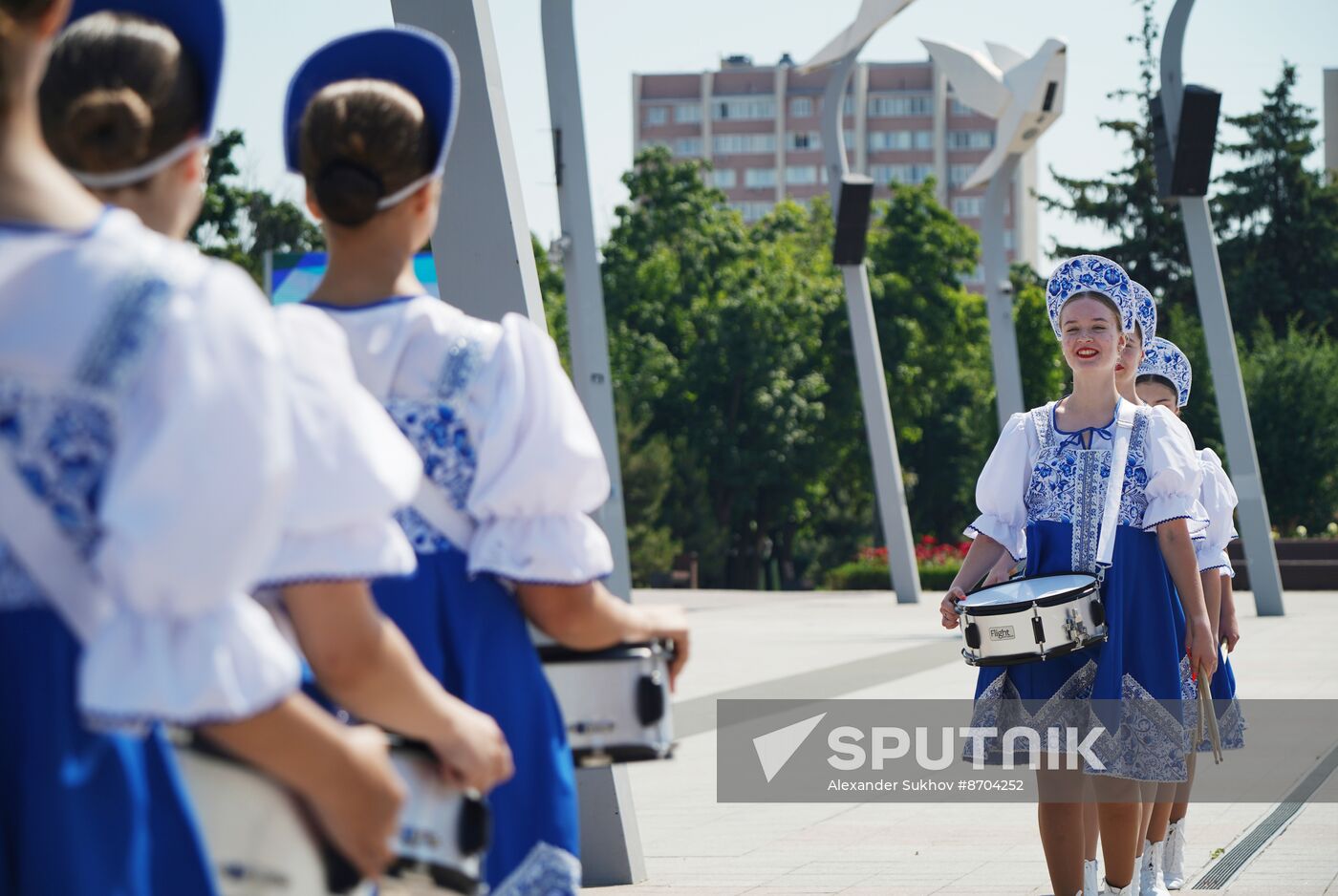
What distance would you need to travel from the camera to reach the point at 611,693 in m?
3.03

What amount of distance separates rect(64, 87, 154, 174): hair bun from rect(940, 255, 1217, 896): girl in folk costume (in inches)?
163

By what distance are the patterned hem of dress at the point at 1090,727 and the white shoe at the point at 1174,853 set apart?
2.64ft

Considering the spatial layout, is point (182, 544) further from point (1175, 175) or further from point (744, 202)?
point (744, 202)

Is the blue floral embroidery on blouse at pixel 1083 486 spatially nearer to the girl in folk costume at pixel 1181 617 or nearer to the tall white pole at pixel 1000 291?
the girl in folk costume at pixel 1181 617

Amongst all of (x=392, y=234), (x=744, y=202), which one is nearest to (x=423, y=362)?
(x=392, y=234)

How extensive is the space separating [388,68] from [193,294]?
4.03 feet

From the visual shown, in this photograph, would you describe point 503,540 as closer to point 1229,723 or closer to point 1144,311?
point 1144,311

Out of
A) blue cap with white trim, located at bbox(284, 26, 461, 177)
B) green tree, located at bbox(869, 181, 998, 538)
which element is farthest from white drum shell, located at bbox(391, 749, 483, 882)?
green tree, located at bbox(869, 181, 998, 538)

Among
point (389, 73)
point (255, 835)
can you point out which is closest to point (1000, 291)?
point (389, 73)

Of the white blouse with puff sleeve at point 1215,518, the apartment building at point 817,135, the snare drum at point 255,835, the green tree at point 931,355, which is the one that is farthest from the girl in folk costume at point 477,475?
the apartment building at point 817,135

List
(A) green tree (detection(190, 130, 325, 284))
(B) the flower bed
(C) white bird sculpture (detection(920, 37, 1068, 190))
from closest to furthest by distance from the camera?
(C) white bird sculpture (detection(920, 37, 1068, 190)), (A) green tree (detection(190, 130, 325, 284)), (B) the flower bed

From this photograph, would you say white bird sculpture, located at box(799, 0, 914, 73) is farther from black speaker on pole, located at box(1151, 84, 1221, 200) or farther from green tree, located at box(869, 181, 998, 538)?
green tree, located at box(869, 181, 998, 538)

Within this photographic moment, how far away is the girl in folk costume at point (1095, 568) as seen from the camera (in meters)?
5.86

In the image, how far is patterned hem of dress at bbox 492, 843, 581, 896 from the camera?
2.86 m
